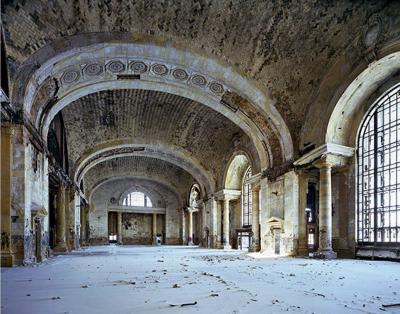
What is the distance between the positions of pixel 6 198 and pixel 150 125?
1097 cm

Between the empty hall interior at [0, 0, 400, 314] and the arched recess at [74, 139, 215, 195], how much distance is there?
7.36ft

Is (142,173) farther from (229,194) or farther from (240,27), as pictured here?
(240,27)

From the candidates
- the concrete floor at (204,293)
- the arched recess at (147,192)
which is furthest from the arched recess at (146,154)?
the concrete floor at (204,293)

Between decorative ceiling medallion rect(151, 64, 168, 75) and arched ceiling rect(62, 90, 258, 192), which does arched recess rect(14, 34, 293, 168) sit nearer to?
decorative ceiling medallion rect(151, 64, 168, 75)

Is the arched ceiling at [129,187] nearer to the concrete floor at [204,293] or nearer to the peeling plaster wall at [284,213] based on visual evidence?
the peeling plaster wall at [284,213]

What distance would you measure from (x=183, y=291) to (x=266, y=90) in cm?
987

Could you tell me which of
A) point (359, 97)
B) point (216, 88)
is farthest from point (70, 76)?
point (359, 97)

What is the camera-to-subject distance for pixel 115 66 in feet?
→ 42.1

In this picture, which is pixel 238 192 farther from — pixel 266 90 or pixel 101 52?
pixel 101 52

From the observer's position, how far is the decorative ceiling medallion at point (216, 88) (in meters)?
14.0

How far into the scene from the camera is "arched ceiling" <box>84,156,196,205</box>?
94.7 ft

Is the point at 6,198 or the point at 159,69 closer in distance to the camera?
the point at 6,198

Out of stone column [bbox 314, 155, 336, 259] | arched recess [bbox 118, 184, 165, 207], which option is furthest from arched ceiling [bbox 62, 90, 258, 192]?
arched recess [bbox 118, 184, 165, 207]

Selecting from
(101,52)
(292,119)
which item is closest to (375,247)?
(292,119)
